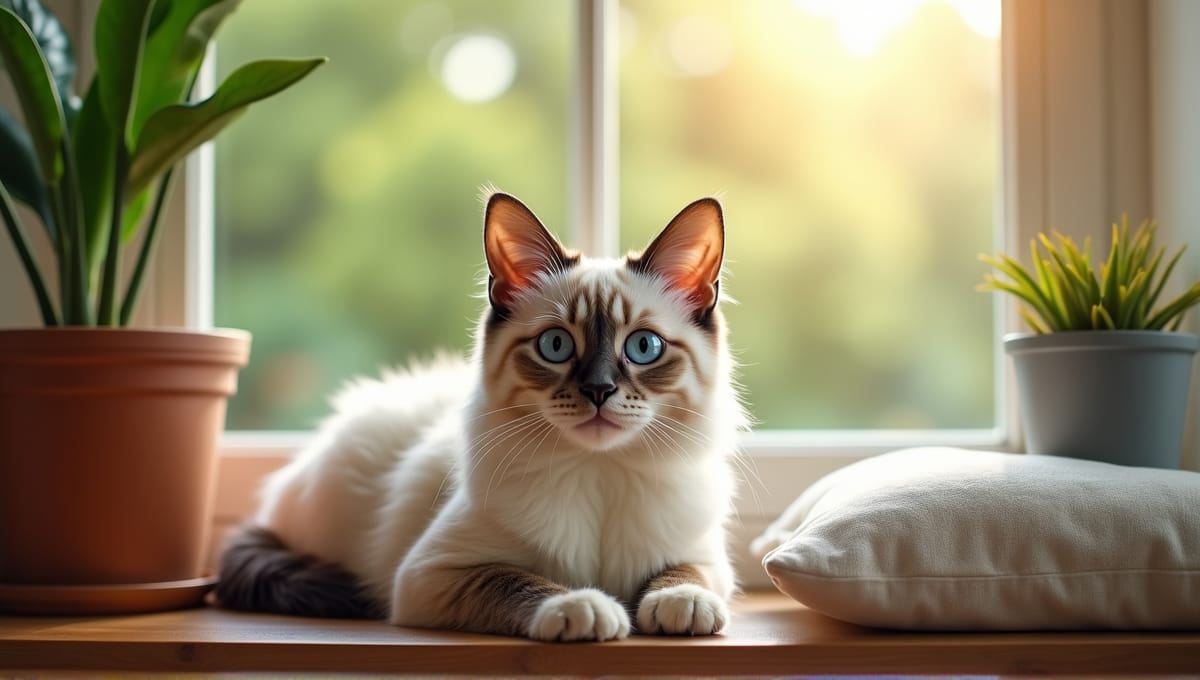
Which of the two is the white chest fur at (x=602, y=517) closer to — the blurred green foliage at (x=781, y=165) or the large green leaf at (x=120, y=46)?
the blurred green foliage at (x=781, y=165)

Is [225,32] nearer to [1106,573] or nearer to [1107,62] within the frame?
[1107,62]

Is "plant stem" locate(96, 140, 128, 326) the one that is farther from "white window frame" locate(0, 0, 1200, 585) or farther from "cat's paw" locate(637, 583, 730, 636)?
"cat's paw" locate(637, 583, 730, 636)

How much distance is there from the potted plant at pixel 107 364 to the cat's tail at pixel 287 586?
72mm

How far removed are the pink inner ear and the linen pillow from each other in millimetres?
419

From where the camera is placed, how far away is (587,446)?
143 centimetres

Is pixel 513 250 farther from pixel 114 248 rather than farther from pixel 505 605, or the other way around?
pixel 114 248

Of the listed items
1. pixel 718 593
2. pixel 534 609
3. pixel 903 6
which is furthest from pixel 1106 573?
pixel 903 6

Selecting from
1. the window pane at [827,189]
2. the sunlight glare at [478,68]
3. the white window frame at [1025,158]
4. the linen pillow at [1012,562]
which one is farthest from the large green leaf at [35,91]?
the linen pillow at [1012,562]

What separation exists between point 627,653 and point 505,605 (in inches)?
8.2

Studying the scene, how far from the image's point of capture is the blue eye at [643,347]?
4.87 feet

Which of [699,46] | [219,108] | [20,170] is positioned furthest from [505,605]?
[699,46]

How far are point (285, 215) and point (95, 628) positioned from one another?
1.12 meters

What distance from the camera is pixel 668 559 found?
5.08 feet

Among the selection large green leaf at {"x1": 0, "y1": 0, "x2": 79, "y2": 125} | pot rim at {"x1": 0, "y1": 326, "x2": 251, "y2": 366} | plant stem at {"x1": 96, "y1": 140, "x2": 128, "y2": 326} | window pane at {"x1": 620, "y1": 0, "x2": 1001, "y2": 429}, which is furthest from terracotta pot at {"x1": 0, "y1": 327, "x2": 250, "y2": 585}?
window pane at {"x1": 620, "y1": 0, "x2": 1001, "y2": 429}
